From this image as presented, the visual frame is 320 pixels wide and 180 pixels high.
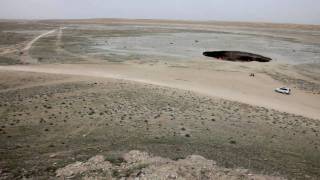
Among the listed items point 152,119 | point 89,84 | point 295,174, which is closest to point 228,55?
point 89,84

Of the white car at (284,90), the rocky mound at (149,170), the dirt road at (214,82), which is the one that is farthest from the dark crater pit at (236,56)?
the rocky mound at (149,170)

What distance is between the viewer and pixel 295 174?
13.9 metres

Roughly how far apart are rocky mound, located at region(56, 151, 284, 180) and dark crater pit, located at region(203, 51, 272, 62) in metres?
38.2

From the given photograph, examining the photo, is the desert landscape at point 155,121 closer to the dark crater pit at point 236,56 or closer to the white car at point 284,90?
the white car at point 284,90

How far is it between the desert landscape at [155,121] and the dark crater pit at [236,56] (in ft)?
26.1

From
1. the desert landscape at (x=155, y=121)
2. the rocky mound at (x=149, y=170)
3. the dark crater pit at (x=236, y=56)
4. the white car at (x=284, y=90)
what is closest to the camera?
the rocky mound at (x=149, y=170)

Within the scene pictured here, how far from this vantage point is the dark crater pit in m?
50.2

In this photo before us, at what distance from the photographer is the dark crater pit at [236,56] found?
50194 millimetres

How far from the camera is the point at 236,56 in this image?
52125mm

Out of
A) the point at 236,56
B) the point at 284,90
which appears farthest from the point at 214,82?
the point at 236,56

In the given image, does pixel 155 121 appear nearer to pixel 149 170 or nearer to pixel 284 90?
pixel 149 170

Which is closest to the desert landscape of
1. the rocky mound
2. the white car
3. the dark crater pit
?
the rocky mound

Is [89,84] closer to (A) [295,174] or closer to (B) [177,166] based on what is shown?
(B) [177,166]

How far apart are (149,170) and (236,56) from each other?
4142 centimetres
